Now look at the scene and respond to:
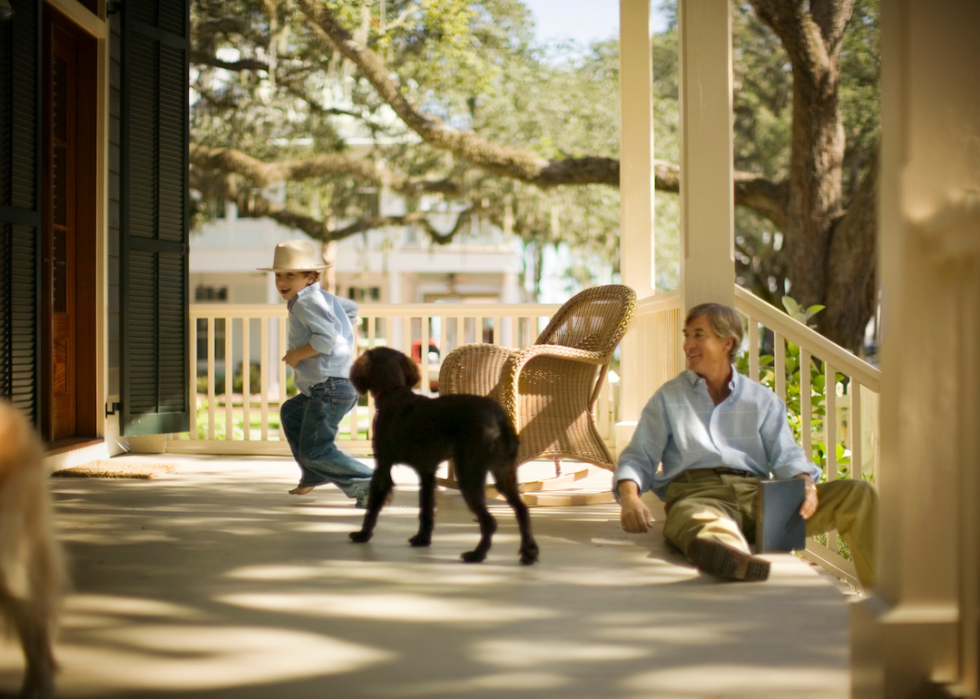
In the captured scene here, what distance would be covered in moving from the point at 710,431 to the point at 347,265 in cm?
1834

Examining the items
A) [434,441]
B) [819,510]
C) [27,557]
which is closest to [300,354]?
[434,441]

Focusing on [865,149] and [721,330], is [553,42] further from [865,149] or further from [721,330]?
[721,330]

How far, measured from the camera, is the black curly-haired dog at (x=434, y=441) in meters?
2.57

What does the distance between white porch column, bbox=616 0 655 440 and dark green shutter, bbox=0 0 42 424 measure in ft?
9.93

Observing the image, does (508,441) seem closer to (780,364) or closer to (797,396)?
(780,364)

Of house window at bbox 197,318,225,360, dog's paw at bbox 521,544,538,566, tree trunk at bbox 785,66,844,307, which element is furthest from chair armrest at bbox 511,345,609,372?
house window at bbox 197,318,225,360

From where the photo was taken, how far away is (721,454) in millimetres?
2822

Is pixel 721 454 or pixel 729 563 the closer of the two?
pixel 729 563

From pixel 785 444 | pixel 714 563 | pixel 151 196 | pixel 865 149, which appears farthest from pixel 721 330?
pixel 865 149

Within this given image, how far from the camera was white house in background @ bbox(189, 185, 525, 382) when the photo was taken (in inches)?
788

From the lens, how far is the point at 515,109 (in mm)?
13195

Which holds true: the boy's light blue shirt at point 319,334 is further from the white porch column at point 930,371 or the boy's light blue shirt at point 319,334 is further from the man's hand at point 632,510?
the white porch column at point 930,371

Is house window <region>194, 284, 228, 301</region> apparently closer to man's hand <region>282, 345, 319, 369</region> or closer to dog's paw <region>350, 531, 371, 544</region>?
man's hand <region>282, 345, 319, 369</region>

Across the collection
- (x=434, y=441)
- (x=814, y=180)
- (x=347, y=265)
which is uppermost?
(x=347, y=265)
